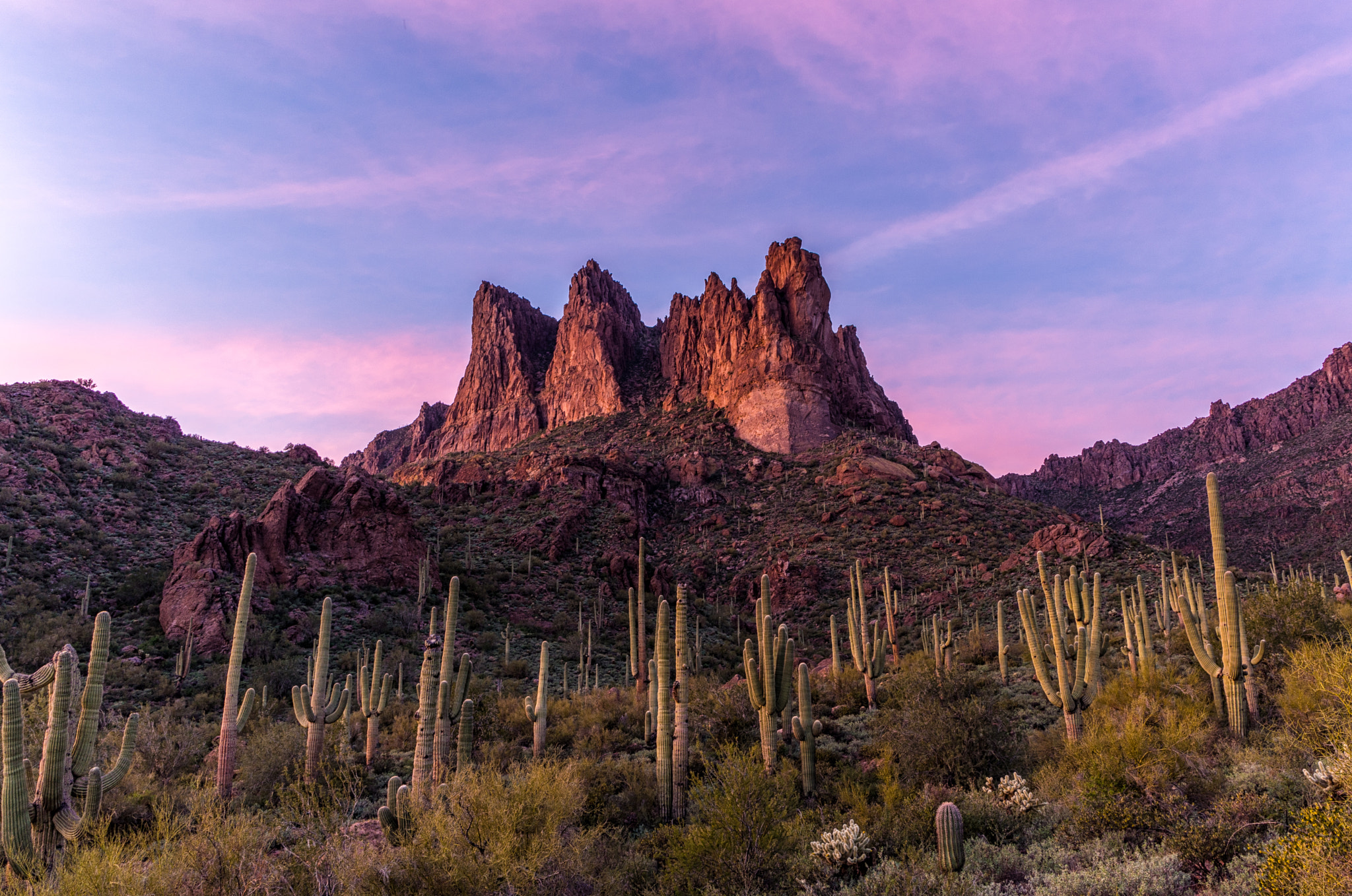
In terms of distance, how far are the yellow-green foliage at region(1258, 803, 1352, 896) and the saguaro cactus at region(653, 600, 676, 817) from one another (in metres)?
7.43

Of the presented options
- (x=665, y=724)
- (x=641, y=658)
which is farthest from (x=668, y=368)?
(x=665, y=724)

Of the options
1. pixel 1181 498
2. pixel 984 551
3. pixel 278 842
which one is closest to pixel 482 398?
pixel 984 551

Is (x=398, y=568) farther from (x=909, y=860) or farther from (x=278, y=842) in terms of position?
(x=909, y=860)

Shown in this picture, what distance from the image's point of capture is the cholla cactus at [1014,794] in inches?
404

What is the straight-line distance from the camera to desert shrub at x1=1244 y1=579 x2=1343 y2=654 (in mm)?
14742

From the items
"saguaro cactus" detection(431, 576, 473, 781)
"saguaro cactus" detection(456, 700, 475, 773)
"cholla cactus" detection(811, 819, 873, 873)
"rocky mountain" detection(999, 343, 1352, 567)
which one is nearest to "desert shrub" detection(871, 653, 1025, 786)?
"cholla cactus" detection(811, 819, 873, 873)

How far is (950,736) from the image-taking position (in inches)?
495

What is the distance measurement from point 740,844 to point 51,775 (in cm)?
784

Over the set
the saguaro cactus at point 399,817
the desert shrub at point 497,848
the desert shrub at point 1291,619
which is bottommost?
the saguaro cactus at point 399,817

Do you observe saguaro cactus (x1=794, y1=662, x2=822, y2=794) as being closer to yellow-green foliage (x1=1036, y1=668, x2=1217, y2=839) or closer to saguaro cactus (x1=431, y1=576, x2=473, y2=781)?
yellow-green foliage (x1=1036, y1=668, x2=1217, y2=839)


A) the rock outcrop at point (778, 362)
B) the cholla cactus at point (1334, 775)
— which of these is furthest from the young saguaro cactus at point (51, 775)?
the rock outcrop at point (778, 362)

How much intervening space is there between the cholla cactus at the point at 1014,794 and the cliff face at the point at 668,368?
58.2m

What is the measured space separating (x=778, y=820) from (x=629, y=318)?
4105 inches

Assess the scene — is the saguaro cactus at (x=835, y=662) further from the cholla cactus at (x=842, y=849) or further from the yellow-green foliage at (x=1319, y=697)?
the cholla cactus at (x=842, y=849)
